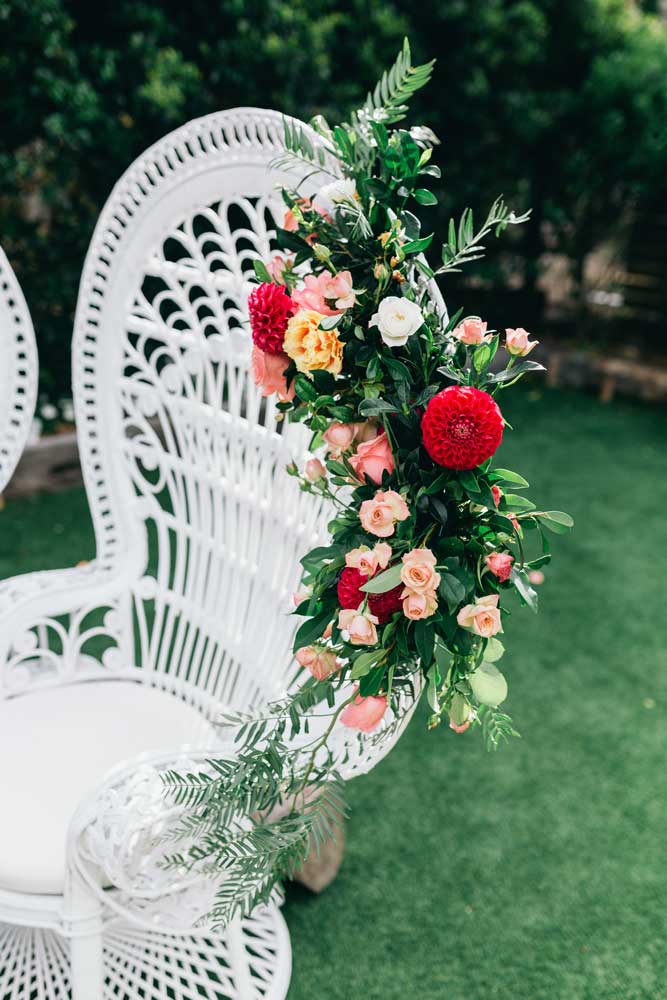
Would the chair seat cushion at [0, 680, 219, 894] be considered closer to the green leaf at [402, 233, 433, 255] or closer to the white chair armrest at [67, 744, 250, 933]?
the white chair armrest at [67, 744, 250, 933]

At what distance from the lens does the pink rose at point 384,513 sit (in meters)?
1.07

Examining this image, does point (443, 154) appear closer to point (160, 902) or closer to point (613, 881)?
point (613, 881)

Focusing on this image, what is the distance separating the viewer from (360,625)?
108cm

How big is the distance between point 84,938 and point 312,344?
843mm

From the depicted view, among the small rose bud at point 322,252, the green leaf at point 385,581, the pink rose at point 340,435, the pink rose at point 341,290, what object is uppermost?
the small rose bud at point 322,252

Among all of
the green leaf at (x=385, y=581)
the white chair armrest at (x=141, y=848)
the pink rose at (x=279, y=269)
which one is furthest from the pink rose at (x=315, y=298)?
the white chair armrest at (x=141, y=848)

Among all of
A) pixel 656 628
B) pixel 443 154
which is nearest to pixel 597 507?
pixel 656 628

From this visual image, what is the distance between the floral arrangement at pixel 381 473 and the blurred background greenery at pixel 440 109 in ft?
7.21

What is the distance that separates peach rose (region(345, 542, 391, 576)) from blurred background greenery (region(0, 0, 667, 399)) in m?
2.48

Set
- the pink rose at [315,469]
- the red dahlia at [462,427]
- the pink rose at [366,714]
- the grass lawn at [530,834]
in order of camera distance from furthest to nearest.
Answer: the grass lawn at [530,834]
the pink rose at [315,469]
the pink rose at [366,714]
the red dahlia at [462,427]

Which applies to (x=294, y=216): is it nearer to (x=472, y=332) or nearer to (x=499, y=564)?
(x=472, y=332)

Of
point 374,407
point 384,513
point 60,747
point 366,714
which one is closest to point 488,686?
point 366,714

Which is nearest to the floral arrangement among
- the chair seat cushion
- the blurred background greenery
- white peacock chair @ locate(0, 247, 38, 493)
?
the chair seat cushion

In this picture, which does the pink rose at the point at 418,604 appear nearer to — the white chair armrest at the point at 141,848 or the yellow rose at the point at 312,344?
the yellow rose at the point at 312,344
